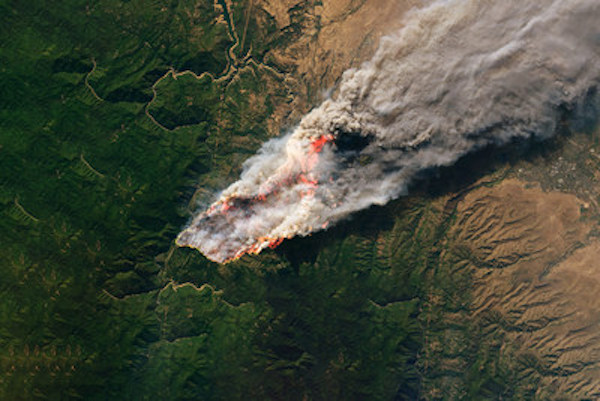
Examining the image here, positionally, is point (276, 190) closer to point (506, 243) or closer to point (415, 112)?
point (415, 112)

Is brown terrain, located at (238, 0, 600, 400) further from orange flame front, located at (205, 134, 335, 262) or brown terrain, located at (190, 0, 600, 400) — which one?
orange flame front, located at (205, 134, 335, 262)

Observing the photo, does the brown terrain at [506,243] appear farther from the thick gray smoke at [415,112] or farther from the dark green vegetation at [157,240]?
the thick gray smoke at [415,112]

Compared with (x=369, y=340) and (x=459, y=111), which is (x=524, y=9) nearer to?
(x=459, y=111)

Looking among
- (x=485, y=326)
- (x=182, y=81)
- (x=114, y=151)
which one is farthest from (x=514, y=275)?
(x=114, y=151)

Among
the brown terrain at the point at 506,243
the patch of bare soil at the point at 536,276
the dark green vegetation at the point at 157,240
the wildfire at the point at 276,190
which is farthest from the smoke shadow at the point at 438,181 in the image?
the patch of bare soil at the point at 536,276

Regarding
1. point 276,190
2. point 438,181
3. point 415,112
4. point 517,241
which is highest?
point 415,112

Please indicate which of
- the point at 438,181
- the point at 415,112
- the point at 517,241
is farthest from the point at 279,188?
the point at 517,241

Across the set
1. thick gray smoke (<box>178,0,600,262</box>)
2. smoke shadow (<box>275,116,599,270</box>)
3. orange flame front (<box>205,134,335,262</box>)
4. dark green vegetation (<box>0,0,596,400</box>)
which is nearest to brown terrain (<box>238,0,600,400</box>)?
smoke shadow (<box>275,116,599,270</box>)
